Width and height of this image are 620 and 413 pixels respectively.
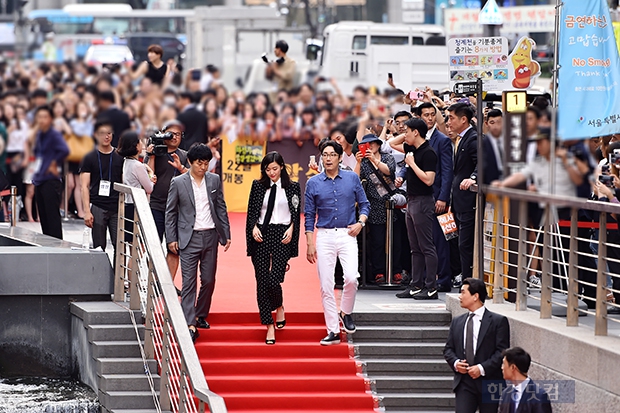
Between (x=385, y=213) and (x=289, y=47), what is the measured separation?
8842mm

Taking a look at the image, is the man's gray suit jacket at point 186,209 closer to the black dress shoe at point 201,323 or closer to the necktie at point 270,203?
the necktie at point 270,203

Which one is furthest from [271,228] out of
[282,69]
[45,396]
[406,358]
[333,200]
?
[282,69]

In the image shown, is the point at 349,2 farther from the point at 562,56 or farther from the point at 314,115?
the point at 562,56

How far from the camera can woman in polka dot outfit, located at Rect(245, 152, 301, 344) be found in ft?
27.6

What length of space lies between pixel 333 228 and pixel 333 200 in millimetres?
251

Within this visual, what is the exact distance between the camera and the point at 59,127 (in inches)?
41.6

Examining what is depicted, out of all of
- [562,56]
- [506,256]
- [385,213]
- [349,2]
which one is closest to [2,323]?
[385,213]

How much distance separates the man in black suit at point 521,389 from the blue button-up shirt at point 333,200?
2507 mm

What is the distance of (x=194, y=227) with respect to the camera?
329 inches

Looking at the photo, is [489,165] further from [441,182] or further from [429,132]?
[429,132]

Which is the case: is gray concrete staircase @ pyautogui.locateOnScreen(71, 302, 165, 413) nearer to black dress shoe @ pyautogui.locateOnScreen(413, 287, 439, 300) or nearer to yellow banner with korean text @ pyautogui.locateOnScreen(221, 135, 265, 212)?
black dress shoe @ pyautogui.locateOnScreen(413, 287, 439, 300)

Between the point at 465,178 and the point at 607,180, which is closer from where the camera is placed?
the point at 607,180

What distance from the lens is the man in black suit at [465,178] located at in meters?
8.72

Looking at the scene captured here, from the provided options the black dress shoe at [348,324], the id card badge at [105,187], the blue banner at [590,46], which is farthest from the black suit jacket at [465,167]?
the id card badge at [105,187]
